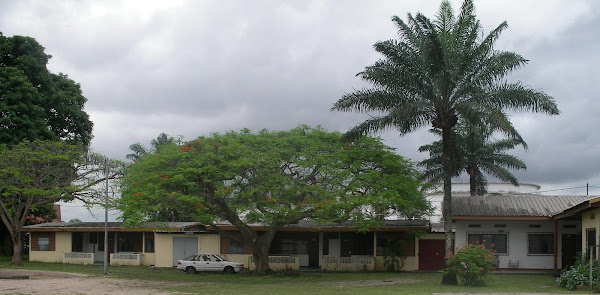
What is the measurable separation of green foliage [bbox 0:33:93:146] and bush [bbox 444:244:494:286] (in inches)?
977

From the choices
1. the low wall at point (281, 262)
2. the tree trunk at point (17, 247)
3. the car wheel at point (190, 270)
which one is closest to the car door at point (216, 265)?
the car wheel at point (190, 270)

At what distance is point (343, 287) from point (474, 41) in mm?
11192

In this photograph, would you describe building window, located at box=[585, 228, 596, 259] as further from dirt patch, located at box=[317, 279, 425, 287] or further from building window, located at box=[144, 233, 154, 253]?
building window, located at box=[144, 233, 154, 253]

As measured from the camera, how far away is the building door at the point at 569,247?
2892cm

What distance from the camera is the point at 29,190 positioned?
32438mm

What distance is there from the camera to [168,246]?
3878 centimetres

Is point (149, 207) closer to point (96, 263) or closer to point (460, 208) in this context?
point (460, 208)

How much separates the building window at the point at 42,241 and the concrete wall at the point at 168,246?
926cm

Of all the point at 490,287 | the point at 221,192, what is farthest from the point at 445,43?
the point at 221,192

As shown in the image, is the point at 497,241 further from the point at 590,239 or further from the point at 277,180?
the point at 277,180

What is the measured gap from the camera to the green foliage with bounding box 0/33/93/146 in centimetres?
3728

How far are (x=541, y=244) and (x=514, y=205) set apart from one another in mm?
2312

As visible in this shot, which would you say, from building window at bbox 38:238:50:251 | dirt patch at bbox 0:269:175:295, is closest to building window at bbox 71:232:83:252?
building window at bbox 38:238:50:251

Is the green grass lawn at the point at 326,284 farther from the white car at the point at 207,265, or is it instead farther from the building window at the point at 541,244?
the building window at the point at 541,244
